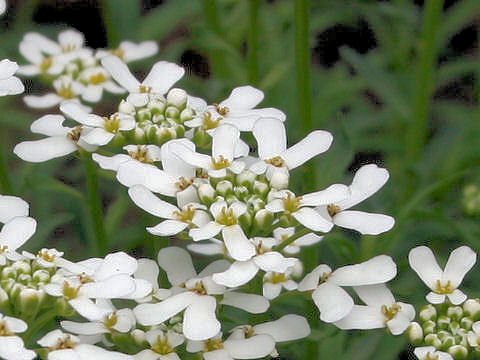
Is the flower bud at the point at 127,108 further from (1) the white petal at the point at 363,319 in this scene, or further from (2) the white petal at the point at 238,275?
(1) the white petal at the point at 363,319

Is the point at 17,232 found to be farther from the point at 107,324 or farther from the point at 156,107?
the point at 156,107

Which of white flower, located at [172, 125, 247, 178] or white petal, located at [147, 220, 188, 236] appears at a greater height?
white flower, located at [172, 125, 247, 178]

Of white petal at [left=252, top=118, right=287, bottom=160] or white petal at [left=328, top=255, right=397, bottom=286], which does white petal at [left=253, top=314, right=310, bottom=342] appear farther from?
white petal at [left=252, top=118, right=287, bottom=160]

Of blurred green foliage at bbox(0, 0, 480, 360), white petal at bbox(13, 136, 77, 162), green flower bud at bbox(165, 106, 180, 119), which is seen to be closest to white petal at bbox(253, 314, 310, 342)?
blurred green foliage at bbox(0, 0, 480, 360)

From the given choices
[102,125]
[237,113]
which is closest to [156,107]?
[102,125]

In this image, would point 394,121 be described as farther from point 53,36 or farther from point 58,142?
point 58,142

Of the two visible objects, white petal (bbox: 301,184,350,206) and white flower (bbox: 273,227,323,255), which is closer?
white petal (bbox: 301,184,350,206)
